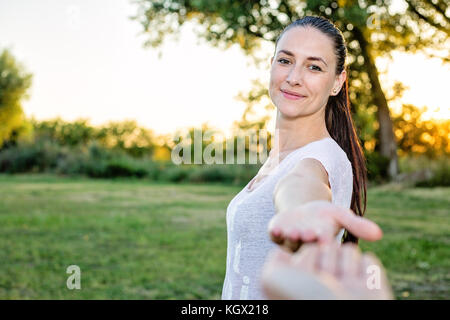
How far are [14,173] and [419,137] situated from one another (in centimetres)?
2416

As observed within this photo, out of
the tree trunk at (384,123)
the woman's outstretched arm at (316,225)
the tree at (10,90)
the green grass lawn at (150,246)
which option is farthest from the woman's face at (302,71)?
the tree at (10,90)

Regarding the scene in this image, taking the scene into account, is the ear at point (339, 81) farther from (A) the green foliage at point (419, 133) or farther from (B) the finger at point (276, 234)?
(A) the green foliage at point (419, 133)

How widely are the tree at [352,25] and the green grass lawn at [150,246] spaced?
3391 millimetres

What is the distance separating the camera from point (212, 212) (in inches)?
528

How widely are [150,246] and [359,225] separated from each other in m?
8.36

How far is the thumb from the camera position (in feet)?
3.06

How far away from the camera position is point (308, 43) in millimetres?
1878

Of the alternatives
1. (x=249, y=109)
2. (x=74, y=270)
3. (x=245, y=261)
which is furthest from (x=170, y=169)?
(x=245, y=261)

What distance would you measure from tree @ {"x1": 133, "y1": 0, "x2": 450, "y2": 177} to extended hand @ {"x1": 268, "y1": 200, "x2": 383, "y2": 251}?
18.5 ft

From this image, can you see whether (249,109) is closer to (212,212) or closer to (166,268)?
(212,212)

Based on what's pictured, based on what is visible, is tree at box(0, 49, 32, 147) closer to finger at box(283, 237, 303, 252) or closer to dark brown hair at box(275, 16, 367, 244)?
dark brown hair at box(275, 16, 367, 244)

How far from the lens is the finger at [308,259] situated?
841 mm
